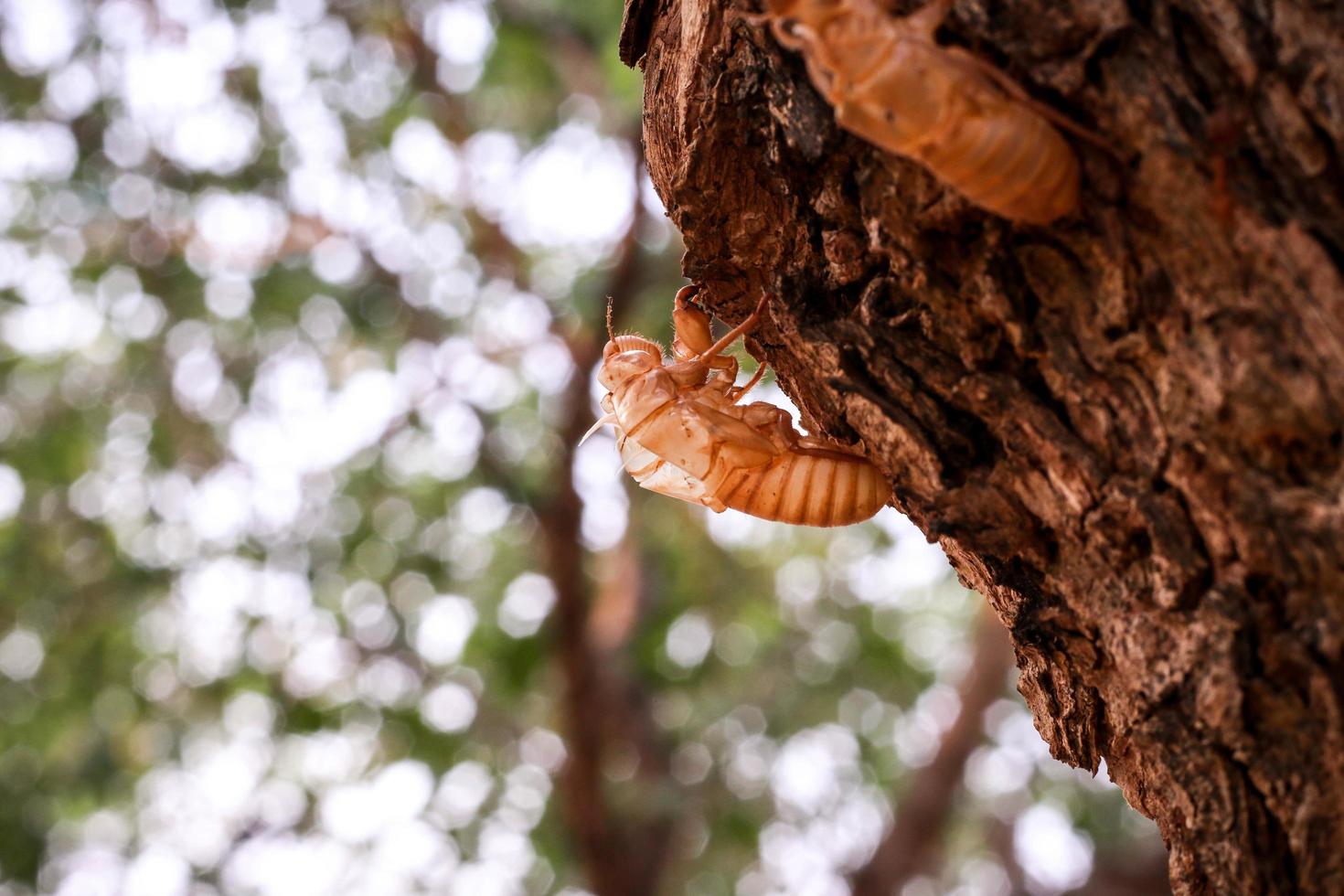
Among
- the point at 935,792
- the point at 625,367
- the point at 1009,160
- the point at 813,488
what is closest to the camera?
the point at 1009,160

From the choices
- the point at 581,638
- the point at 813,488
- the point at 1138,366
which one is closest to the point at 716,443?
the point at 813,488

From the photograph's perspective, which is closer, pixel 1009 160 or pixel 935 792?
pixel 1009 160

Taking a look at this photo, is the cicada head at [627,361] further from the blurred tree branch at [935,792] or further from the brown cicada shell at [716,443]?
the blurred tree branch at [935,792]

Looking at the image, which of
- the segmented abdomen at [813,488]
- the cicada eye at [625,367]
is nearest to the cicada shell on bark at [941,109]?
the segmented abdomen at [813,488]

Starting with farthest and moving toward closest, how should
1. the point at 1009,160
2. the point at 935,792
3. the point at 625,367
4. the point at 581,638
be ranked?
the point at 935,792 → the point at 581,638 → the point at 625,367 → the point at 1009,160

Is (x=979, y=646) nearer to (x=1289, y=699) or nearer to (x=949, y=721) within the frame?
(x=949, y=721)

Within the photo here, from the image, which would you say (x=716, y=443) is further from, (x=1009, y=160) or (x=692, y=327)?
(x=1009, y=160)

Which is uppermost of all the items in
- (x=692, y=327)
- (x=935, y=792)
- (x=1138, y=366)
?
(x=1138, y=366)
